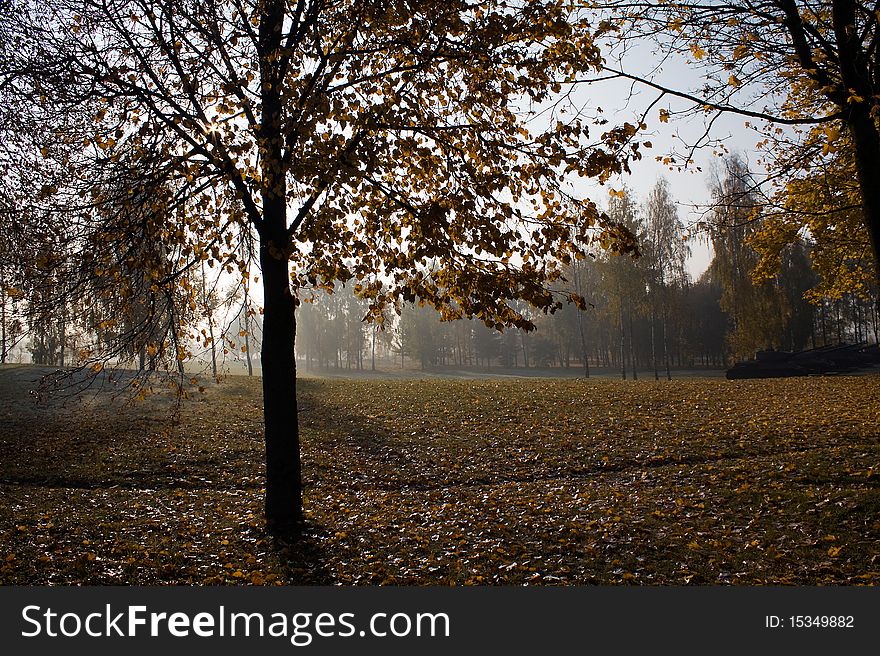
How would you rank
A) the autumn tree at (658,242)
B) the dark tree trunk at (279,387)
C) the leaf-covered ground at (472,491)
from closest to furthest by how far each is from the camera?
the leaf-covered ground at (472,491) < the dark tree trunk at (279,387) < the autumn tree at (658,242)

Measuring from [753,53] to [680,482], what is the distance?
6485 millimetres

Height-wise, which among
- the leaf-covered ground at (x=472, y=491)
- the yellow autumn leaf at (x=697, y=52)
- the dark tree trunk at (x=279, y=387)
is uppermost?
the yellow autumn leaf at (x=697, y=52)

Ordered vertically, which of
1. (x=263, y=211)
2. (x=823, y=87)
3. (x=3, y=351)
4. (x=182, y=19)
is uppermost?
(x=182, y=19)

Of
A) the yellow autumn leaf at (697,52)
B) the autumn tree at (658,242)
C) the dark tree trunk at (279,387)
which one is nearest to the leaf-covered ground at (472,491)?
the dark tree trunk at (279,387)

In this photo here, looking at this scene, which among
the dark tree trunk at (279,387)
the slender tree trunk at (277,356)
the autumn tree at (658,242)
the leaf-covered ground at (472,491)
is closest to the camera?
the leaf-covered ground at (472,491)

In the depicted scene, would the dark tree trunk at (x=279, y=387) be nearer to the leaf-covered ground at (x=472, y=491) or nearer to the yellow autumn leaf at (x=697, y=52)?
the leaf-covered ground at (x=472, y=491)

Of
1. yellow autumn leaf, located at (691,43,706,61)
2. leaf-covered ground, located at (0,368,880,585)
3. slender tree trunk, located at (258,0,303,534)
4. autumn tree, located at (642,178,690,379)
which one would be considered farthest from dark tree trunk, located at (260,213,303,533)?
autumn tree, located at (642,178,690,379)

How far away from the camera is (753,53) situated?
7512 mm

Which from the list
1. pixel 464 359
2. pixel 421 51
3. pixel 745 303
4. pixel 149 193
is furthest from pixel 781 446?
pixel 464 359

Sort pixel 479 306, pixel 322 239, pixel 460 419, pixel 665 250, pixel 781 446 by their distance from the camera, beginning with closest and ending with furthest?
pixel 322 239
pixel 479 306
pixel 781 446
pixel 460 419
pixel 665 250

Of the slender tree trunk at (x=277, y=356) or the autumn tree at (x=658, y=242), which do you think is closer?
the slender tree trunk at (x=277, y=356)

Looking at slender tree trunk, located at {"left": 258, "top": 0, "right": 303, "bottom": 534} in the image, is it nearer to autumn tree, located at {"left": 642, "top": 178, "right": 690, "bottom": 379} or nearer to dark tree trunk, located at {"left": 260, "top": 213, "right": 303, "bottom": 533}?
dark tree trunk, located at {"left": 260, "top": 213, "right": 303, "bottom": 533}

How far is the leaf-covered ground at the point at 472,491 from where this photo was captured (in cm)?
636

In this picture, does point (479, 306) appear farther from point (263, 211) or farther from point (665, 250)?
point (665, 250)
